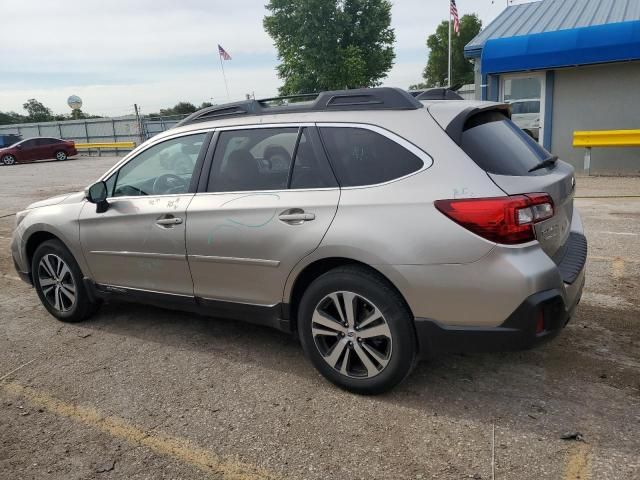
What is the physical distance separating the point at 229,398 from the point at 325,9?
142 ft

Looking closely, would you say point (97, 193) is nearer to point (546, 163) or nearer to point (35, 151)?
point (546, 163)

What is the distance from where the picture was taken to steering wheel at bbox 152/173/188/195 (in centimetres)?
380

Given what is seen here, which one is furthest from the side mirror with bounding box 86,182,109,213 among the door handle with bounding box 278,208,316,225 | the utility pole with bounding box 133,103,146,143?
the utility pole with bounding box 133,103,146,143

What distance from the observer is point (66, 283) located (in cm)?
455

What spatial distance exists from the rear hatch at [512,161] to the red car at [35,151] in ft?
98.3

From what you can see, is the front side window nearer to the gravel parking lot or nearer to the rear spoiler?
the gravel parking lot

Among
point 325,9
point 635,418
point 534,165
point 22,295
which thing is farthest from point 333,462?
point 325,9

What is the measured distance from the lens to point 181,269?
375 centimetres

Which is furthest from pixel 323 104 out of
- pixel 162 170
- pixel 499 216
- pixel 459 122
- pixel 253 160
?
pixel 162 170

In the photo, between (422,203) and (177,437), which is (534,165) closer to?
(422,203)

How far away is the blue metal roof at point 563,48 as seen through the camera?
39.4 ft

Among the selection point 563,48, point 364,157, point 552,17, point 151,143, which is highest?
point 552,17

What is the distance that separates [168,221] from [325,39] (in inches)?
1619

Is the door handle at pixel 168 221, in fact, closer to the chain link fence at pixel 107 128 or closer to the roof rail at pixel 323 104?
the roof rail at pixel 323 104
